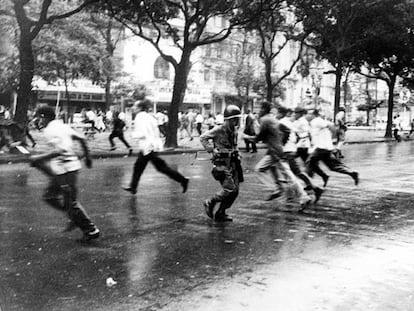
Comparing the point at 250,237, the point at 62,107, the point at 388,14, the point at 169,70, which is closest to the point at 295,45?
the point at 169,70

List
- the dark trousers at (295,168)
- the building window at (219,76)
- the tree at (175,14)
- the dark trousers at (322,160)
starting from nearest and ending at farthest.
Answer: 1. the dark trousers at (295,168)
2. the dark trousers at (322,160)
3. the tree at (175,14)
4. the building window at (219,76)

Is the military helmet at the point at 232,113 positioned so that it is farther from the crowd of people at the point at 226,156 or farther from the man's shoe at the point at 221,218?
the man's shoe at the point at 221,218

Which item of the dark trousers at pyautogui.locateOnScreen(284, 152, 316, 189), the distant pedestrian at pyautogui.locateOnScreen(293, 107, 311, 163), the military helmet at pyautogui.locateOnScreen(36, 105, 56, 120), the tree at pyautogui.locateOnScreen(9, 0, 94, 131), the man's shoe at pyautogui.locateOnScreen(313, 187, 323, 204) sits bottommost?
the man's shoe at pyautogui.locateOnScreen(313, 187, 323, 204)

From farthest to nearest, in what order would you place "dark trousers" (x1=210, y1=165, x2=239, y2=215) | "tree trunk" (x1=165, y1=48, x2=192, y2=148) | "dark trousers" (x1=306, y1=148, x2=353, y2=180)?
"tree trunk" (x1=165, y1=48, x2=192, y2=148) < "dark trousers" (x1=306, y1=148, x2=353, y2=180) < "dark trousers" (x1=210, y1=165, x2=239, y2=215)

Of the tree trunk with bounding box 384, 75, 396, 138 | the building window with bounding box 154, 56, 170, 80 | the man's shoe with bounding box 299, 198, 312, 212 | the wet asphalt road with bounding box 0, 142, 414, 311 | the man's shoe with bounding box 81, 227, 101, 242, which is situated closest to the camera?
the wet asphalt road with bounding box 0, 142, 414, 311

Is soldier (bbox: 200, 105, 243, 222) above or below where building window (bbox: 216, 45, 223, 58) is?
below

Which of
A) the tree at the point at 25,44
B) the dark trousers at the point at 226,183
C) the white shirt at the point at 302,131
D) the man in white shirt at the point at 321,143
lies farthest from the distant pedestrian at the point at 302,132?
the tree at the point at 25,44

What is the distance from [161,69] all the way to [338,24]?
27.7m

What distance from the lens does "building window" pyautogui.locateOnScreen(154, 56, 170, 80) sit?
182 feet

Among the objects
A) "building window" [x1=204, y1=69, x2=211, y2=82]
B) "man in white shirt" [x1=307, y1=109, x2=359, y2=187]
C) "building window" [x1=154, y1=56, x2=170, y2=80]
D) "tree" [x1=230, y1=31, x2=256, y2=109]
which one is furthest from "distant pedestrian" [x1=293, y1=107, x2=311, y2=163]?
"building window" [x1=204, y1=69, x2=211, y2=82]

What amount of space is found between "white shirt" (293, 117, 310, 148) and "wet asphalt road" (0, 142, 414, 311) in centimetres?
153

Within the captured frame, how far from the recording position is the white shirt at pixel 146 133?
34.5ft

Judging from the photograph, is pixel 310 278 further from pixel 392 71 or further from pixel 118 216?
pixel 392 71

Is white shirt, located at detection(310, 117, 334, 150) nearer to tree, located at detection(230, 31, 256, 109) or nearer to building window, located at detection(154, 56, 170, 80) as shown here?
tree, located at detection(230, 31, 256, 109)
